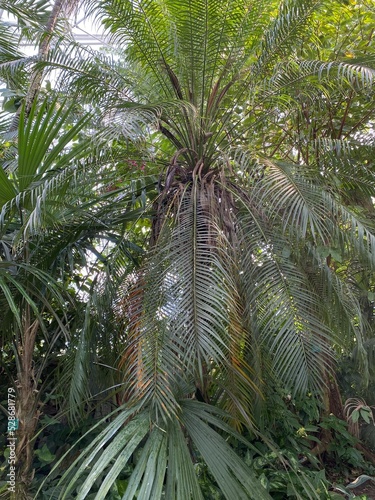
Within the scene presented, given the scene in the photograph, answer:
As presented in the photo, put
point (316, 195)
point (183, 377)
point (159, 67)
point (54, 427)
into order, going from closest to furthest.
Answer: point (183, 377), point (316, 195), point (159, 67), point (54, 427)

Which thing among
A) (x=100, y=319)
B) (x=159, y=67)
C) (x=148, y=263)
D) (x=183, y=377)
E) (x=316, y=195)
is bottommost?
(x=183, y=377)

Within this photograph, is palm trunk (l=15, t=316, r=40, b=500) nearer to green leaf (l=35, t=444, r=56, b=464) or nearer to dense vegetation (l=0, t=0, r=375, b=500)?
dense vegetation (l=0, t=0, r=375, b=500)

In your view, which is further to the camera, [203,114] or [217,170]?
[203,114]

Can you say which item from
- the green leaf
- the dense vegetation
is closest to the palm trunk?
the dense vegetation

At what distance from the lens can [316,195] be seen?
2076 mm

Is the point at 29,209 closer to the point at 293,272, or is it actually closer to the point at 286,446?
the point at 293,272

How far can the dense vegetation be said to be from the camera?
5.99 feet

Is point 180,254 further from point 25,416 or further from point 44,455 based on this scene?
point 44,455

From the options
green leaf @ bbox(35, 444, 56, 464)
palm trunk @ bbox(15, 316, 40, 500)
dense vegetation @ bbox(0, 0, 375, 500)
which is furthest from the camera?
green leaf @ bbox(35, 444, 56, 464)

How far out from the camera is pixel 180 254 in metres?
2.02

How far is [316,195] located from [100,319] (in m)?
1.34

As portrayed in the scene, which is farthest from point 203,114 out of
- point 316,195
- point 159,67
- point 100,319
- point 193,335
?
point 193,335

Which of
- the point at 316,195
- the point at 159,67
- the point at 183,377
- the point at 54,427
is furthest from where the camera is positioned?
the point at 54,427

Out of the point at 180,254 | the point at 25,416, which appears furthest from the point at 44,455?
the point at 180,254
